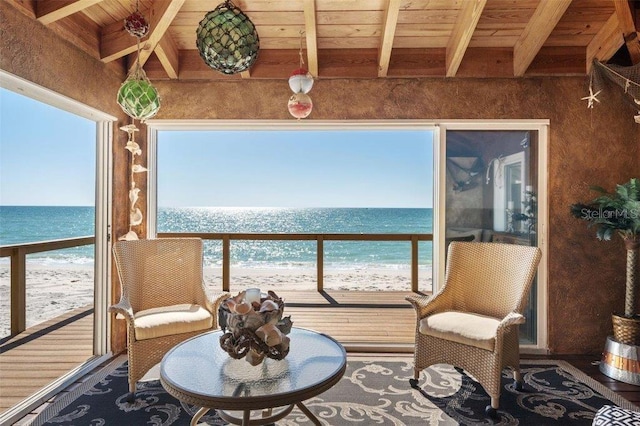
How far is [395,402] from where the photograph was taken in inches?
93.8

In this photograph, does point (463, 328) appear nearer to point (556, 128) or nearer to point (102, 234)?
point (556, 128)

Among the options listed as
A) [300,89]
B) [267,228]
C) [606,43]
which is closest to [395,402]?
[300,89]

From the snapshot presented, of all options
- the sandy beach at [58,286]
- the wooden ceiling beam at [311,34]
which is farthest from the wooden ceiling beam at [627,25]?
the sandy beach at [58,286]

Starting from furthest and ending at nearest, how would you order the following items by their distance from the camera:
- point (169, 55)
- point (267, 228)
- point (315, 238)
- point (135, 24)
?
point (267, 228), point (315, 238), point (169, 55), point (135, 24)

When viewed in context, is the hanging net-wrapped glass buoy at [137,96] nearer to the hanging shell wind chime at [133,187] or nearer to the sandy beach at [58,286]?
the hanging shell wind chime at [133,187]

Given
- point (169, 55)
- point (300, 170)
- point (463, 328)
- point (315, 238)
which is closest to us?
point (463, 328)

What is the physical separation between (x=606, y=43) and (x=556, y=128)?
0.72m

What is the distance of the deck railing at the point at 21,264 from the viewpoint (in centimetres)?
309

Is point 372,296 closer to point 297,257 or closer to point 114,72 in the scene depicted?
point 114,72

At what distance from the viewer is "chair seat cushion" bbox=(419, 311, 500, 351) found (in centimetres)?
229

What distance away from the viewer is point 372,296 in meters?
5.40

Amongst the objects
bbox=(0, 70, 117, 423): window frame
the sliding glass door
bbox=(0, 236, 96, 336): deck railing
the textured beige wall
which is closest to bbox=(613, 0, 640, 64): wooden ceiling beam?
the textured beige wall

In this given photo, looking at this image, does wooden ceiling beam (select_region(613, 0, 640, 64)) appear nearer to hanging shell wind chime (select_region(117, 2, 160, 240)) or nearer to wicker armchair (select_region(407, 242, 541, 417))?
wicker armchair (select_region(407, 242, 541, 417))

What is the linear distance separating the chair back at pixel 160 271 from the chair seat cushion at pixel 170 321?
0.14m
